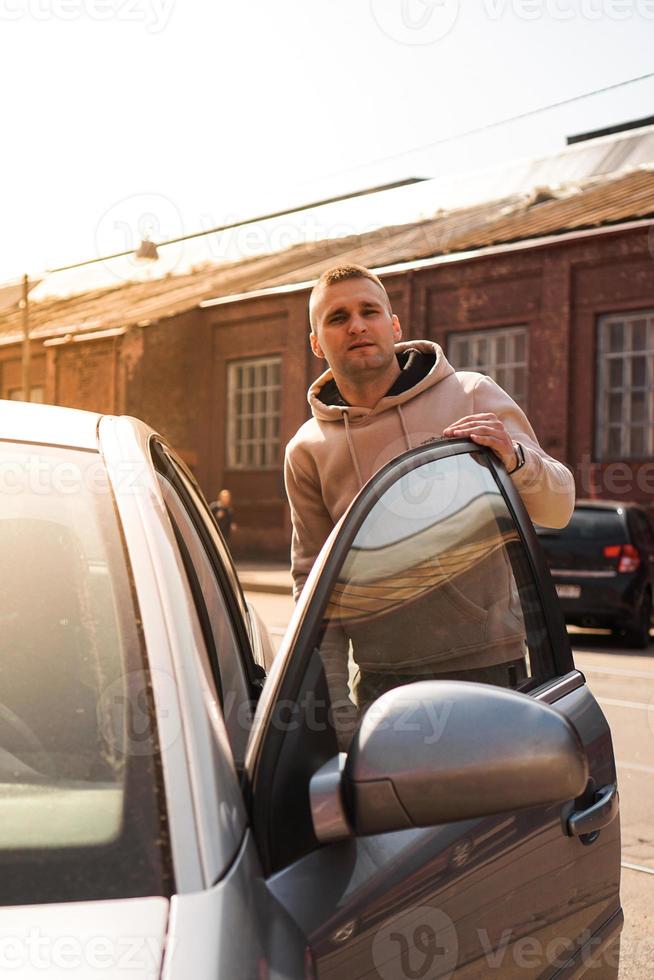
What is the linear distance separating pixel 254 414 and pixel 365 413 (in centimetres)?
2420

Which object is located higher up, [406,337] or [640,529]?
[406,337]

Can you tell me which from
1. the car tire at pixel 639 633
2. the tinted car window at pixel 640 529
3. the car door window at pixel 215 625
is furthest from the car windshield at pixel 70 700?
the tinted car window at pixel 640 529

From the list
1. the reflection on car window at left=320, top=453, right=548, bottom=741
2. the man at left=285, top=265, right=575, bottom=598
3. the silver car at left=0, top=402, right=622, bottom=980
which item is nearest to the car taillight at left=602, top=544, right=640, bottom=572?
the man at left=285, top=265, right=575, bottom=598

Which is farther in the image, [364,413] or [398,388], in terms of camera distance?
[398,388]

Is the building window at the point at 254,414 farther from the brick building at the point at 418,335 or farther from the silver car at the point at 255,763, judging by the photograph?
the silver car at the point at 255,763

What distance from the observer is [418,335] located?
22.6m

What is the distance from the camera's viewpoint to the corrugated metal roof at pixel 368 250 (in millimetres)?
21141

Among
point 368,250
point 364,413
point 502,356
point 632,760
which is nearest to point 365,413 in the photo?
point 364,413

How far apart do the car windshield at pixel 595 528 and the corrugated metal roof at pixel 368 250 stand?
27.4 ft

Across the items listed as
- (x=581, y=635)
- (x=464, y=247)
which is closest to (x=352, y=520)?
(x=581, y=635)

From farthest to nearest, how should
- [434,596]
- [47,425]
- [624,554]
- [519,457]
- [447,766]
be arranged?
[624,554], [519,457], [434,596], [47,425], [447,766]

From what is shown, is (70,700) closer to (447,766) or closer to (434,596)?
(447,766)

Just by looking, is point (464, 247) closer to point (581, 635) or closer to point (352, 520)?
point (581, 635)

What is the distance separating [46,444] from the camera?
1.77m
